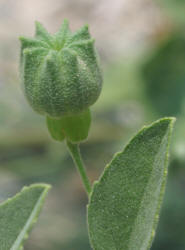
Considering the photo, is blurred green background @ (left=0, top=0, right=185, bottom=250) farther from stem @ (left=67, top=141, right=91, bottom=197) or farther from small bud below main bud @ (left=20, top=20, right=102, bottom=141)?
small bud below main bud @ (left=20, top=20, right=102, bottom=141)

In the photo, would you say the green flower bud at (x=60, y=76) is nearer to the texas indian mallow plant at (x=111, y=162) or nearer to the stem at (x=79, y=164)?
the texas indian mallow plant at (x=111, y=162)

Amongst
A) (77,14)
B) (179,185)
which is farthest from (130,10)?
(179,185)

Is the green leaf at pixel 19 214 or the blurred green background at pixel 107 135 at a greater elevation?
the green leaf at pixel 19 214

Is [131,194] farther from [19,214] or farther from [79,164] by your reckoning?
A: [19,214]

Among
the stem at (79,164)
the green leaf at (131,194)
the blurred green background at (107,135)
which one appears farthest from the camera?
the blurred green background at (107,135)

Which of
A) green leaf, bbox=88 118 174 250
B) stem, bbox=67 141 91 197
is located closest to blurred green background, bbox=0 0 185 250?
stem, bbox=67 141 91 197

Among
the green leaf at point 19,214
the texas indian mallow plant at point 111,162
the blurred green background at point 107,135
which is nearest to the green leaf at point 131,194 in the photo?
the texas indian mallow plant at point 111,162
